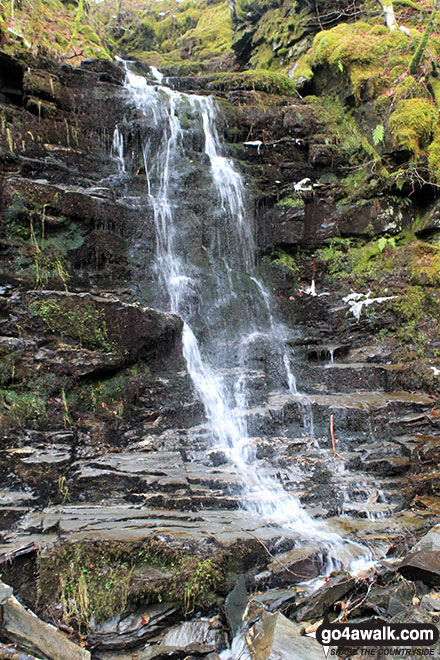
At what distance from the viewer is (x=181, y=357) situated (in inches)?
297

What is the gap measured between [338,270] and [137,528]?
27.5 feet

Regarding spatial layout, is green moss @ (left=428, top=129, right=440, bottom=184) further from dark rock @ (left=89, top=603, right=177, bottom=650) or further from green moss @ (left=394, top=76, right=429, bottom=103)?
dark rock @ (left=89, top=603, right=177, bottom=650)

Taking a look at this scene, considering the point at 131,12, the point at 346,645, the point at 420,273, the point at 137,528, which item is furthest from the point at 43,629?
the point at 131,12

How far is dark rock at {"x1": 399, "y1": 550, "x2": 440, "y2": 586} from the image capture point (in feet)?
11.1

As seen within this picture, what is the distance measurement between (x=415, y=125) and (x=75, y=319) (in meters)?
9.11

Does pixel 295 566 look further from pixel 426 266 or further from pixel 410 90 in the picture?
pixel 410 90

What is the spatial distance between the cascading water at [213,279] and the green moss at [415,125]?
4079 mm

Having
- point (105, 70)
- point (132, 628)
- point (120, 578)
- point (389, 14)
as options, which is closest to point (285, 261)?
point (105, 70)

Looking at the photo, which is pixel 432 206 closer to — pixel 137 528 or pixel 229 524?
pixel 229 524

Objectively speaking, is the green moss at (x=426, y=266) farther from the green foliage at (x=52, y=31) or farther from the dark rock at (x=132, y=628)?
the green foliage at (x=52, y=31)

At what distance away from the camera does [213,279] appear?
9531mm

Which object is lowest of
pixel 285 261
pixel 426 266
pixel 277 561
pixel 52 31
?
Result: pixel 277 561

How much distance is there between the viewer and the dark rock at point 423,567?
3373mm

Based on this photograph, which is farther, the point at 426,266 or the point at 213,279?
the point at 213,279
